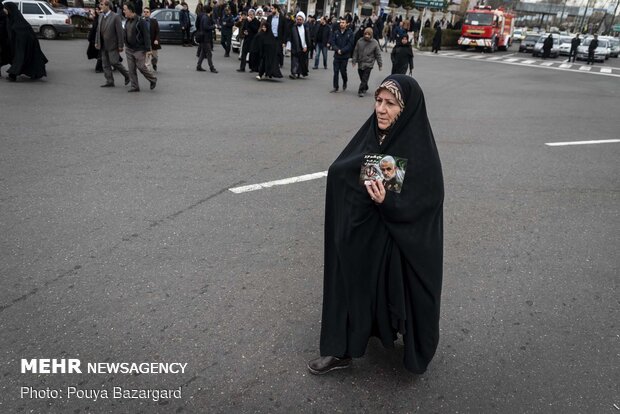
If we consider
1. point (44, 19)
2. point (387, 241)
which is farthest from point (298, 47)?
point (387, 241)

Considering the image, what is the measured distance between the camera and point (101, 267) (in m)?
3.76

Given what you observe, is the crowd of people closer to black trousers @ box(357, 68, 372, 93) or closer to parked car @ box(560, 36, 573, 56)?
black trousers @ box(357, 68, 372, 93)

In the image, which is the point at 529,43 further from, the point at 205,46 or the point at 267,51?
the point at 205,46

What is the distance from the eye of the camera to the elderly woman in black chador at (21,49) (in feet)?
35.8

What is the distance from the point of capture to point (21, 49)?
429 inches

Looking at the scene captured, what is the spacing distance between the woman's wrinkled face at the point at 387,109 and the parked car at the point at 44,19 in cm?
2158

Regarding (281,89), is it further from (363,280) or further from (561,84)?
(561,84)

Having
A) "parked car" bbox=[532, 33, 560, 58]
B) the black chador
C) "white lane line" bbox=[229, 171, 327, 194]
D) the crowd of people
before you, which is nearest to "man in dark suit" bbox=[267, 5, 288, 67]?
the crowd of people

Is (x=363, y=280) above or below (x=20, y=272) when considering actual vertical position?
above

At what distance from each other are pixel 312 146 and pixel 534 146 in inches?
156

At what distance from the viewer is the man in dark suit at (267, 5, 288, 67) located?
563 inches

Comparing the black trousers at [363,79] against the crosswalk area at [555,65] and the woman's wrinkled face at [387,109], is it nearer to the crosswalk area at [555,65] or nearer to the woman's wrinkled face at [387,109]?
the woman's wrinkled face at [387,109]

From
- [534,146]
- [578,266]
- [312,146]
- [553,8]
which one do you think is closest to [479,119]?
[534,146]

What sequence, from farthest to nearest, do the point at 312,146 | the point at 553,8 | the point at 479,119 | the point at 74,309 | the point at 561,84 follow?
the point at 553,8 → the point at 561,84 → the point at 479,119 → the point at 312,146 → the point at 74,309
